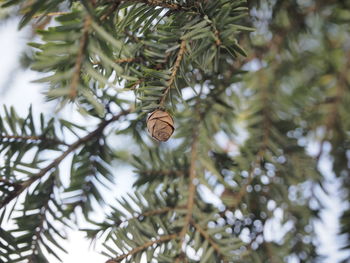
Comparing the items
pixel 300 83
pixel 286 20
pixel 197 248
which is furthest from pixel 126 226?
pixel 300 83

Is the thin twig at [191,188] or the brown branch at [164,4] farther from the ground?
the brown branch at [164,4]

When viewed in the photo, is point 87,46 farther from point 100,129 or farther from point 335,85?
point 335,85

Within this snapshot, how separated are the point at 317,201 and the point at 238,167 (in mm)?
129

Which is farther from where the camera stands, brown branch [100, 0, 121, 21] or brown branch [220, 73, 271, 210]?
brown branch [220, 73, 271, 210]

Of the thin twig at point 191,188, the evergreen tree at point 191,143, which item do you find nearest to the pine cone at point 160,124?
the evergreen tree at point 191,143

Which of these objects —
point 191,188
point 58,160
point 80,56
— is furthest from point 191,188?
point 80,56

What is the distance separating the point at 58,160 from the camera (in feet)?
1.34

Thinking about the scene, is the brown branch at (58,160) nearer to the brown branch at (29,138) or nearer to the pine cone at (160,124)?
the brown branch at (29,138)

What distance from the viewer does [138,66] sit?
370 mm

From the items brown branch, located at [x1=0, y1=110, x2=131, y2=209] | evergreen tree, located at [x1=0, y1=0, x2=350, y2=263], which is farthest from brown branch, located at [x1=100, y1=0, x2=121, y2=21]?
brown branch, located at [x1=0, y1=110, x2=131, y2=209]

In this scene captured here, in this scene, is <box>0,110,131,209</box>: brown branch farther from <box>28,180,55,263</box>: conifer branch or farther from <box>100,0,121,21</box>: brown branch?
<box>100,0,121,21</box>: brown branch

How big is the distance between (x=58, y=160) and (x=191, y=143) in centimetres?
16

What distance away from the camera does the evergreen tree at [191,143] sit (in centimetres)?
31

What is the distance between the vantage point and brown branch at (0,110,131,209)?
39 centimetres
